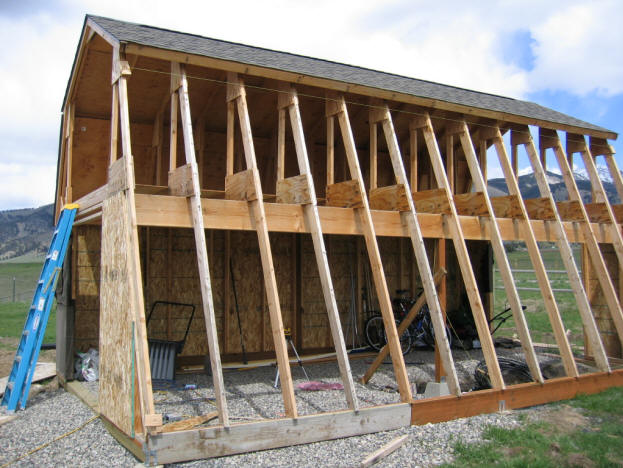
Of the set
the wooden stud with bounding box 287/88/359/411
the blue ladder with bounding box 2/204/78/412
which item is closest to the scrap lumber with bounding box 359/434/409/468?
the wooden stud with bounding box 287/88/359/411

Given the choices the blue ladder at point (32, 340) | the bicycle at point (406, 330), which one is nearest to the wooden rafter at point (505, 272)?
the bicycle at point (406, 330)

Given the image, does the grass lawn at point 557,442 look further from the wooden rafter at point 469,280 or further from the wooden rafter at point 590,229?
the wooden rafter at point 590,229

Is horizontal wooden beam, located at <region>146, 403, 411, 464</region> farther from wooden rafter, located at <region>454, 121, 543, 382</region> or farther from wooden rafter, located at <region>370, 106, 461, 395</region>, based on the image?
wooden rafter, located at <region>454, 121, 543, 382</region>

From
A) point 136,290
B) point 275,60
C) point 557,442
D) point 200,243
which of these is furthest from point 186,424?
point 275,60

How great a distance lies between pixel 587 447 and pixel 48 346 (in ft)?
35.0

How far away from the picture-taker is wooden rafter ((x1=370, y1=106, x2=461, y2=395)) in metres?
7.09

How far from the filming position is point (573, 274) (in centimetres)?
913

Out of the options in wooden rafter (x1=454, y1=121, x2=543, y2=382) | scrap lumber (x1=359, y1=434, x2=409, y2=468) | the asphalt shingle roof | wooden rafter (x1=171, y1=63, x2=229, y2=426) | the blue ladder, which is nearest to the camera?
scrap lumber (x1=359, y1=434, x2=409, y2=468)

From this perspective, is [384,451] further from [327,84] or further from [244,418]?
[327,84]

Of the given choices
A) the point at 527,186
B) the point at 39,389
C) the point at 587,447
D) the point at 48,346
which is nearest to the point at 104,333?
the point at 39,389

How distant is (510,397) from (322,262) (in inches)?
128

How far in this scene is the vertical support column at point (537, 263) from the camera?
27.2 feet

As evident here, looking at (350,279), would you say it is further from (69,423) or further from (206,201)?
(69,423)

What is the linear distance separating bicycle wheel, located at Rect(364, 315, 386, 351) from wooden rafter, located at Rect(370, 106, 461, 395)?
3.68 meters
